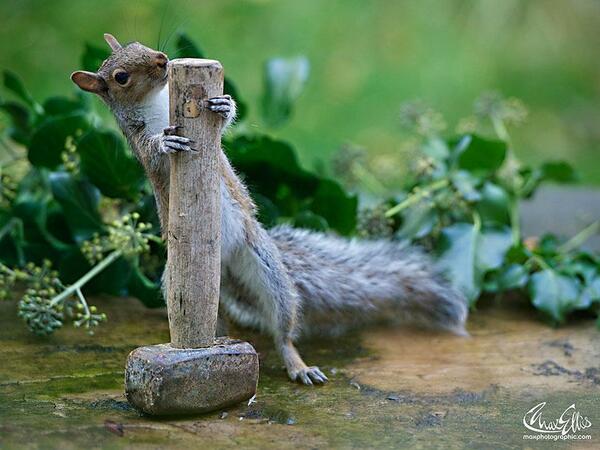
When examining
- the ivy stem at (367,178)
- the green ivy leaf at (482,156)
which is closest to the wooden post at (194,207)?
the green ivy leaf at (482,156)

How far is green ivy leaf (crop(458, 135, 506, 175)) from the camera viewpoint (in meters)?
3.37

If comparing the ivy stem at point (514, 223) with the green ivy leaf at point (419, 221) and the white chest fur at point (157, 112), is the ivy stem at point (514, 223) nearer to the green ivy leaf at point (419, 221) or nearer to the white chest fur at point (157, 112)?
the green ivy leaf at point (419, 221)

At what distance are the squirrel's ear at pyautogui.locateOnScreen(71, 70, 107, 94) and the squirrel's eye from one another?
0.05 m

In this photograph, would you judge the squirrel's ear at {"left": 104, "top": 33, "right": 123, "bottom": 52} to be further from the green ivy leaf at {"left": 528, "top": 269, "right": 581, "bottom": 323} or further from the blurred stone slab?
the blurred stone slab

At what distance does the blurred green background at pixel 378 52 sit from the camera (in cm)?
652

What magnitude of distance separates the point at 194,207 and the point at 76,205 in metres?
1.08

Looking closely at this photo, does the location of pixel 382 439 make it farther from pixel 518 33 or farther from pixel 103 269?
pixel 518 33

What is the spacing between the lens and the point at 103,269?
118 inches

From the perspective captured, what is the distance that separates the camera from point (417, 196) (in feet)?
10.9

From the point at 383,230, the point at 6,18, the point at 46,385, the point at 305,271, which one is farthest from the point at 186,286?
the point at 6,18

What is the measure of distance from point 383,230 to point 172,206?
134cm

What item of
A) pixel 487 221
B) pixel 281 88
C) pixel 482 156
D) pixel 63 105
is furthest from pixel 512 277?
pixel 63 105

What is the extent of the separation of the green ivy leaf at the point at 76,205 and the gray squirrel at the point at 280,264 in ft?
2.14

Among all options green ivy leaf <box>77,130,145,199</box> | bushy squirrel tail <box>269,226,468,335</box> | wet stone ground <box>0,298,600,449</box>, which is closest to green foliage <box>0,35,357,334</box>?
green ivy leaf <box>77,130,145,199</box>
